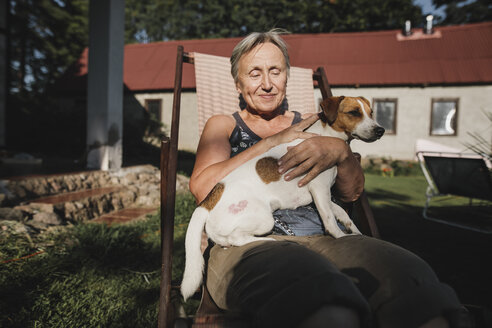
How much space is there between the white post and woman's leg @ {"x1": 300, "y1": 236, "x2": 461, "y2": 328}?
16.7ft

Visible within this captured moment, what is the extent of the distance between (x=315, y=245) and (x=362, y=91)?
1349cm

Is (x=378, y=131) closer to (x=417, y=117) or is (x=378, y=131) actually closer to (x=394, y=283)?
(x=394, y=283)

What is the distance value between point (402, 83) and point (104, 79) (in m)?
11.7

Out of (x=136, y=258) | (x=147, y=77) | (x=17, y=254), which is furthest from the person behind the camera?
(x=147, y=77)

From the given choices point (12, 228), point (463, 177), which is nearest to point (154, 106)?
point (12, 228)

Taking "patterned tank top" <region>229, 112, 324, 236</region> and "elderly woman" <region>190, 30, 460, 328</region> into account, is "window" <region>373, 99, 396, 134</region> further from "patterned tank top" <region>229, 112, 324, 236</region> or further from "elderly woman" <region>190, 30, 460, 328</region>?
"patterned tank top" <region>229, 112, 324, 236</region>

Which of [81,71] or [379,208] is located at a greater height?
[81,71]

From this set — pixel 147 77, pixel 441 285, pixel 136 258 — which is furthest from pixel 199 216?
pixel 147 77

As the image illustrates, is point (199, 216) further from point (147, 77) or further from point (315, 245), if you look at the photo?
point (147, 77)

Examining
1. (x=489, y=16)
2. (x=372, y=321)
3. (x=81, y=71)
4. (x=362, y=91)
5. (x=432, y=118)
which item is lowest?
(x=372, y=321)

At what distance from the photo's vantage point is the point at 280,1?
886 inches

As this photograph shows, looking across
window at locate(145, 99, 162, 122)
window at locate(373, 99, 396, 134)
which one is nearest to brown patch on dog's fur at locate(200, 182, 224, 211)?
window at locate(373, 99, 396, 134)

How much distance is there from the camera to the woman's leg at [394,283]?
100 centimetres

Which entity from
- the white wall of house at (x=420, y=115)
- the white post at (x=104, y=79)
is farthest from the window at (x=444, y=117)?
the white post at (x=104, y=79)
